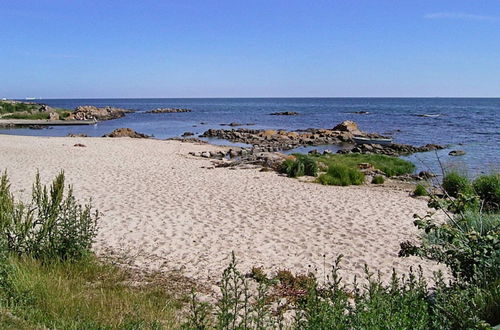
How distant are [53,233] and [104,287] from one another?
1.17 m

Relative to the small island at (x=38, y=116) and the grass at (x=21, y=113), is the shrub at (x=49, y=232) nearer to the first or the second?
the small island at (x=38, y=116)

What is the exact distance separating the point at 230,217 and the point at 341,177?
7.22 meters

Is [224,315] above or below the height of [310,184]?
above

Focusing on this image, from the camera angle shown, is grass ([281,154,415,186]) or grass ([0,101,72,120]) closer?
grass ([281,154,415,186])

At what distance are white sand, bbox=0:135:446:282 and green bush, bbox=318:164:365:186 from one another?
719mm

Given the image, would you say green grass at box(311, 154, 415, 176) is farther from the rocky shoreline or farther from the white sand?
the rocky shoreline

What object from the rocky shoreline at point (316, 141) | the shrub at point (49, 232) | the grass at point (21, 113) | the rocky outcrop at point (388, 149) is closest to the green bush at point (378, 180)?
the rocky outcrop at point (388, 149)

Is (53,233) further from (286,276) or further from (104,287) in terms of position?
(286,276)

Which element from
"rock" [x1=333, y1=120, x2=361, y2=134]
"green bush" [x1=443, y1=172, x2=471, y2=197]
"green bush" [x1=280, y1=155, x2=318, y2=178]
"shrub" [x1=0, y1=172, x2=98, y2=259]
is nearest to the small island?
"rock" [x1=333, y1=120, x2=361, y2=134]

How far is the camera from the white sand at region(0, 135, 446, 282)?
766cm

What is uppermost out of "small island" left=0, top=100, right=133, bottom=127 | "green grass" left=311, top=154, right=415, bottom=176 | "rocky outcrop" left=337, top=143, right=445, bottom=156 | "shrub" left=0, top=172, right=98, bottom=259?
"small island" left=0, top=100, right=133, bottom=127

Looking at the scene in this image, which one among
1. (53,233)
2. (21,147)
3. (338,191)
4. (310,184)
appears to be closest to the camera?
(53,233)

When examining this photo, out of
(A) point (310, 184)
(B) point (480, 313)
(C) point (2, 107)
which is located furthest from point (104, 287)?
(C) point (2, 107)

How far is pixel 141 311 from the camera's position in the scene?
4777mm
